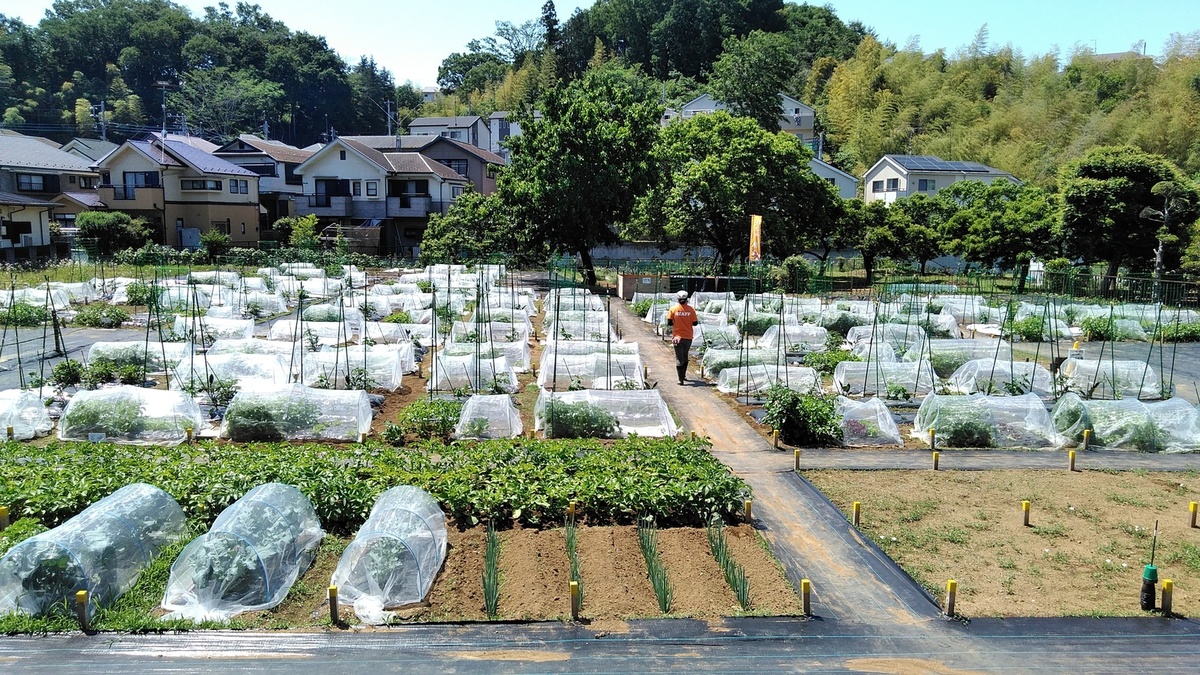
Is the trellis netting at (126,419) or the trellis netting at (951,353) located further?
the trellis netting at (951,353)

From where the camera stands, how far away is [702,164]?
3039cm

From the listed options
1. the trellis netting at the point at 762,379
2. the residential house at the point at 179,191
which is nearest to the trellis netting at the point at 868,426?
the trellis netting at the point at 762,379

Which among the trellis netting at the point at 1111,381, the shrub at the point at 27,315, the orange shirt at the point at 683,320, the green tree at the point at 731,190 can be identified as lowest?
the trellis netting at the point at 1111,381

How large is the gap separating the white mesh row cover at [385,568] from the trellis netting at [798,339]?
39.8ft

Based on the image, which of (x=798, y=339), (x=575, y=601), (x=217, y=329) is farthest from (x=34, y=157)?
(x=575, y=601)

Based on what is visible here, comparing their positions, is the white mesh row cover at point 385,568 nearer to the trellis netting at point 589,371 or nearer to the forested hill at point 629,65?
the trellis netting at point 589,371

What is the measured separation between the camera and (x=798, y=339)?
1878cm

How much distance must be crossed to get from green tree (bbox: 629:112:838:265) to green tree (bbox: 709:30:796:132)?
2052cm

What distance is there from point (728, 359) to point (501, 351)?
425cm

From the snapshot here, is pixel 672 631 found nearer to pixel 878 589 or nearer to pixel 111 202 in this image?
pixel 878 589

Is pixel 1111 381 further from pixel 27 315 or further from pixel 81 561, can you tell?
pixel 27 315

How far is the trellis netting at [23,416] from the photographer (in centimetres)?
1156

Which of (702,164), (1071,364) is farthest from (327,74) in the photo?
(1071,364)

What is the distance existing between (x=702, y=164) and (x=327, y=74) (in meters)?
60.2
